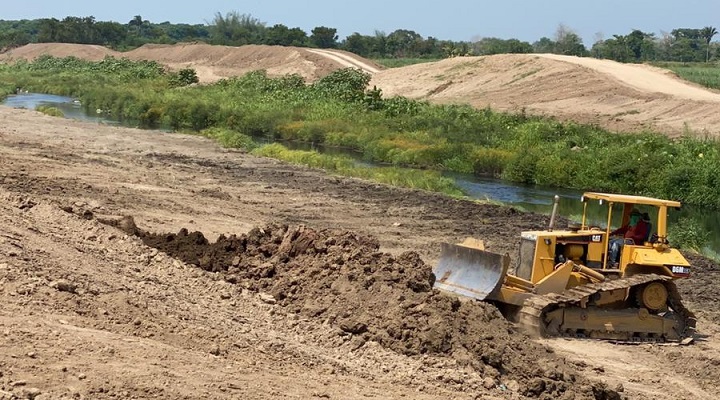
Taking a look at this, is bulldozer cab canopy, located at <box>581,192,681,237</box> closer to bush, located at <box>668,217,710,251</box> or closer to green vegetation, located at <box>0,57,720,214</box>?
bush, located at <box>668,217,710,251</box>

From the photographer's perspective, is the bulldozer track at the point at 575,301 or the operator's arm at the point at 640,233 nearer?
the bulldozer track at the point at 575,301

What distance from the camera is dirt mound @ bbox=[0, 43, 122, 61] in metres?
115

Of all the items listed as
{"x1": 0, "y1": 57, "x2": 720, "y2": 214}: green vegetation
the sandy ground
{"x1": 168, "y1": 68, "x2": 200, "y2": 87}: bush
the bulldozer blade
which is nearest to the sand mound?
{"x1": 168, "y1": 68, "x2": 200, "y2": 87}: bush

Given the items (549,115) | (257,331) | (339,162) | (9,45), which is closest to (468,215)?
(339,162)

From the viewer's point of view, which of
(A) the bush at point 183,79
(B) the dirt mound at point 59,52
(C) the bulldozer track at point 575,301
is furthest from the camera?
(B) the dirt mound at point 59,52

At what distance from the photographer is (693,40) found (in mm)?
148625

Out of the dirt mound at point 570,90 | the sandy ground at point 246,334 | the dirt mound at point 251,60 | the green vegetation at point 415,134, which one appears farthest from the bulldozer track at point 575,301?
the dirt mound at point 251,60

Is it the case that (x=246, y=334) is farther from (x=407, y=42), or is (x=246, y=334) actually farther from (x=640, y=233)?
(x=407, y=42)

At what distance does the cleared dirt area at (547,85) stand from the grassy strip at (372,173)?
16261mm

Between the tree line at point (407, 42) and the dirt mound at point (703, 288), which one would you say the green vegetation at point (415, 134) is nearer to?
the dirt mound at point (703, 288)

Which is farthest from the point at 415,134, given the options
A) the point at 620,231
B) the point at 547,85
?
the point at 620,231

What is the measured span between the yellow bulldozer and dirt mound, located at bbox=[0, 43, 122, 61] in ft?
332

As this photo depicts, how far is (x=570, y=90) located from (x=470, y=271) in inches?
1819

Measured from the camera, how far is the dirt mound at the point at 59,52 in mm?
115125
